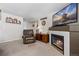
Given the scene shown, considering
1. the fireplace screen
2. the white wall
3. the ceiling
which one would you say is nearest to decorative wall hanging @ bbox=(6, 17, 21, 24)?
the white wall

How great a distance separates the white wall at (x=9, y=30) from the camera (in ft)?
11.7

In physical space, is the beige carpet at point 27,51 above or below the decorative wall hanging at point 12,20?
below

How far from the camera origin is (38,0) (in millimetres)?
1188

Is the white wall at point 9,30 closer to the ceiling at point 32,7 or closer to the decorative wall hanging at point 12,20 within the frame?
the decorative wall hanging at point 12,20

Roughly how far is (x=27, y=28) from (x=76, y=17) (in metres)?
2.83

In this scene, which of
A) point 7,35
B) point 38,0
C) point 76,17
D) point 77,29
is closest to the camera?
point 38,0

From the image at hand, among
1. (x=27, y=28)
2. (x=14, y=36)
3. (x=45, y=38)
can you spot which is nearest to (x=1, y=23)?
(x=14, y=36)

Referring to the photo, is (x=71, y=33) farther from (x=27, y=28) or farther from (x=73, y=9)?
(x=27, y=28)

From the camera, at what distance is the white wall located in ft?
11.7

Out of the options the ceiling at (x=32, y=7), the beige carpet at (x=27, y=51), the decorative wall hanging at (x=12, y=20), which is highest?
the ceiling at (x=32, y=7)

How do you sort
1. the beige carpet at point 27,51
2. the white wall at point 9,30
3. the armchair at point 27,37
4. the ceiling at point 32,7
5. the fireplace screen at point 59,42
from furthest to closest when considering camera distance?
the armchair at point 27,37, the white wall at point 9,30, the ceiling at point 32,7, the fireplace screen at point 59,42, the beige carpet at point 27,51

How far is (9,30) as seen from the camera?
386cm

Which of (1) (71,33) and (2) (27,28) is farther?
(2) (27,28)

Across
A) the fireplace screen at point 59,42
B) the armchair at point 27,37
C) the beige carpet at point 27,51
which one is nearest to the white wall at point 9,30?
the armchair at point 27,37
